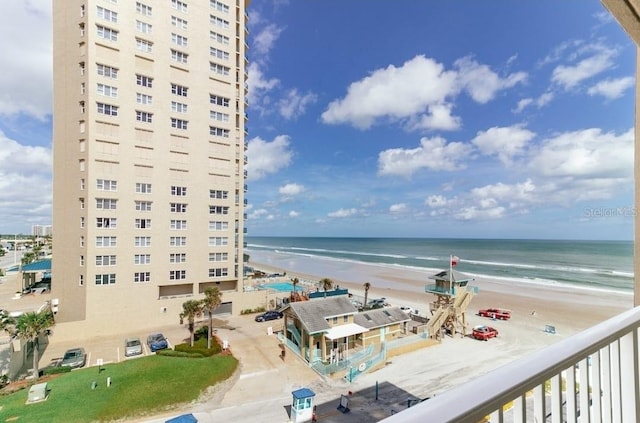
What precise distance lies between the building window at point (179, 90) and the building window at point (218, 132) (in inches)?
82.3

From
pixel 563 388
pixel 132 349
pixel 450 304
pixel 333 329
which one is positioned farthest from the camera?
pixel 450 304

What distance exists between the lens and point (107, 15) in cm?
1409

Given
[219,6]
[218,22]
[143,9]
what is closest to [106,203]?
[143,9]

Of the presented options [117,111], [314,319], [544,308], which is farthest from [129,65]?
[544,308]

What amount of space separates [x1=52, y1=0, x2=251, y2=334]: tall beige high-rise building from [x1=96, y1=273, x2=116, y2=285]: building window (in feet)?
0.12

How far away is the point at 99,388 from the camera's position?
768 centimetres

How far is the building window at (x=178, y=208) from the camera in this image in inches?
609

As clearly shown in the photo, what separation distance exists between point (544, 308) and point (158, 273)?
21497 millimetres

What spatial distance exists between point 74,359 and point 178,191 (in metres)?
8.20

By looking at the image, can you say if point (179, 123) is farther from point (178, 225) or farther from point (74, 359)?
point (74, 359)

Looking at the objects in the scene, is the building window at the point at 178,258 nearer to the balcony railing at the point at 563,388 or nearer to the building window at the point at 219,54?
the building window at the point at 219,54

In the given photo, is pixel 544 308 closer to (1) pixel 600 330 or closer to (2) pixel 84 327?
(1) pixel 600 330

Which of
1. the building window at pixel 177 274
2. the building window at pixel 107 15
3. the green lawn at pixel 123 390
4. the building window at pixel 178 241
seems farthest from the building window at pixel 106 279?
the building window at pixel 107 15

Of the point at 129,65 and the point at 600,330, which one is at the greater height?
the point at 129,65
